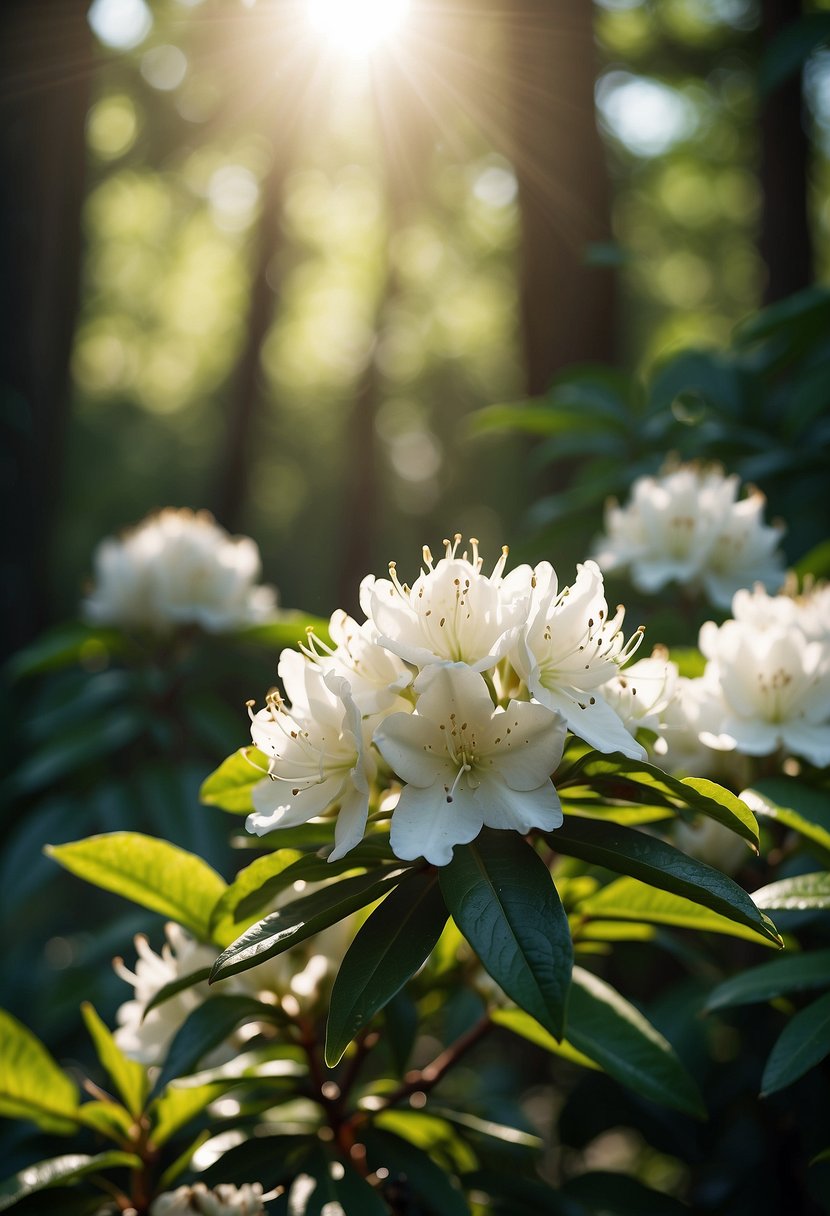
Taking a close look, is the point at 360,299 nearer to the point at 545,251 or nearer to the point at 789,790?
the point at 545,251

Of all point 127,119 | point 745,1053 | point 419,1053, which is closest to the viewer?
point 745,1053

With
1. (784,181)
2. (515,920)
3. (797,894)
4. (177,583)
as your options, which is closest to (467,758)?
(515,920)

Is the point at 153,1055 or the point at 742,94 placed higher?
the point at 742,94

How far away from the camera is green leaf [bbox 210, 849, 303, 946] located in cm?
117

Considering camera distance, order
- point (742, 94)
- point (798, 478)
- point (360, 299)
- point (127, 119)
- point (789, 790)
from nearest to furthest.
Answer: point (789, 790), point (798, 478), point (742, 94), point (127, 119), point (360, 299)

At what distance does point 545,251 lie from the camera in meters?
3.37

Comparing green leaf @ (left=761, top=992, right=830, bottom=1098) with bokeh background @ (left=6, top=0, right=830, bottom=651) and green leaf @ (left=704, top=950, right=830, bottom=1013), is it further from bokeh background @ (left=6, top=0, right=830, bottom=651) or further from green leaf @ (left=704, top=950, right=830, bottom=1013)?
bokeh background @ (left=6, top=0, right=830, bottom=651)

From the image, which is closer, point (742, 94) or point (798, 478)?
point (798, 478)

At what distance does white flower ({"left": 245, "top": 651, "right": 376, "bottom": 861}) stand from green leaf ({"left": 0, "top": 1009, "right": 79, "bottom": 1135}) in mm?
564

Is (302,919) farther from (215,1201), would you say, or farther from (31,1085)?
(31,1085)

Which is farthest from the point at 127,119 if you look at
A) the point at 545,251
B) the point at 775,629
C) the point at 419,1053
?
the point at 775,629

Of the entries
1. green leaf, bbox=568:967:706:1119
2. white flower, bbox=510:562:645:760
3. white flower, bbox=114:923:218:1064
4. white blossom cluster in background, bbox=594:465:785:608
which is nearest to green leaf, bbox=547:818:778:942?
white flower, bbox=510:562:645:760

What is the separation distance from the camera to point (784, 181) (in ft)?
12.1

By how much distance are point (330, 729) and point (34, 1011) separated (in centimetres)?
177
